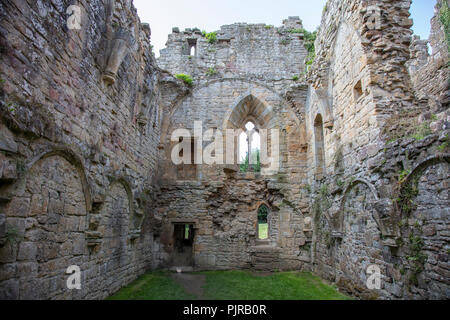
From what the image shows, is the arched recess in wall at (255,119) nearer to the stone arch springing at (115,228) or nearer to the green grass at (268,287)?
the green grass at (268,287)

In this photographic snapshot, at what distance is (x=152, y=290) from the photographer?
598 centimetres

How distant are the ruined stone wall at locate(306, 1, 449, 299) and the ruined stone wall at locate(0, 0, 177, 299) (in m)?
4.90

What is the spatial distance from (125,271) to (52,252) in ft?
9.46

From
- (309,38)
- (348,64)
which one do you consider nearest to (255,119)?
(309,38)

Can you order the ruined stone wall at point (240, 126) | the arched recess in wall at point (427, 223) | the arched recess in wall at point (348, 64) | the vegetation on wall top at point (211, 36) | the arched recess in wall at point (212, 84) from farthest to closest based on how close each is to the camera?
the vegetation on wall top at point (211, 36), the arched recess in wall at point (212, 84), the ruined stone wall at point (240, 126), the arched recess in wall at point (348, 64), the arched recess in wall at point (427, 223)

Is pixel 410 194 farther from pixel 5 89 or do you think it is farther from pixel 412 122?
pixel 5 89

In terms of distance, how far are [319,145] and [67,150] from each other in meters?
6.76

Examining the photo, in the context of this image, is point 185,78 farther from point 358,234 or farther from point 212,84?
point 358,234

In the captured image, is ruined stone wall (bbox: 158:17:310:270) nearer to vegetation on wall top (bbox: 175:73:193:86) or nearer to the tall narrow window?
the tall narrow window

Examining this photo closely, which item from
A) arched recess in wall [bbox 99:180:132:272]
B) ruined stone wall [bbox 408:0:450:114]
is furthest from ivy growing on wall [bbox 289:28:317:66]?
arched recess in wall [bbox 99:180:132:272]

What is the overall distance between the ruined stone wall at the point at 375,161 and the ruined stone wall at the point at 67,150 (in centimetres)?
A: 490

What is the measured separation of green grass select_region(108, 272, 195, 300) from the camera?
5.48m

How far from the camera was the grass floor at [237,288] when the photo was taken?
18.5ft

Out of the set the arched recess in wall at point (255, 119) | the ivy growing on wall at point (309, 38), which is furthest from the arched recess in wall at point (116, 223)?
the ivy growing on wall at point (309, 38)
